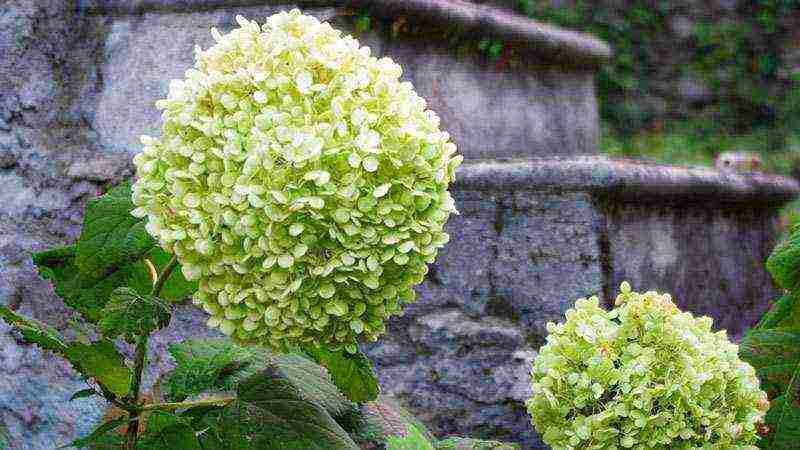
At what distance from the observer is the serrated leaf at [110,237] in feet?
4.44

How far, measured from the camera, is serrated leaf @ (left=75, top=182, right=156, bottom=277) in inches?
53.2

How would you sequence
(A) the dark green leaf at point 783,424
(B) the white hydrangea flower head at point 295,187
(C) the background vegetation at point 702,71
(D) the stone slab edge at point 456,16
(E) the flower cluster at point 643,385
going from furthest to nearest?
(C) the background vegetation at point 702,71
(D) the stone slab edge at point 456,16
(A) the dark green leaf at point 783,424
(E) the flower cluster at point 643,385
(B) the white hydrangea flower head at point 295,187

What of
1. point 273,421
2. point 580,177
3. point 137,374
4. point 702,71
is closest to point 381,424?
point 273,421

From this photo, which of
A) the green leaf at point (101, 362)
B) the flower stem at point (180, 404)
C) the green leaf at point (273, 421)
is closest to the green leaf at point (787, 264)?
the green leaf at point (273, 421)

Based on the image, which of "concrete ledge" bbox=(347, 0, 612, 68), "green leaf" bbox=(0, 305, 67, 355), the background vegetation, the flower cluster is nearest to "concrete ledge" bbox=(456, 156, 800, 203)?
"concrete ledge" bbox=(347, 0, 612, 68)

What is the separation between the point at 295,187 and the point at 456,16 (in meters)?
1.27

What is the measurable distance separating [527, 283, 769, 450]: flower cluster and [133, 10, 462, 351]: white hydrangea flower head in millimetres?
328

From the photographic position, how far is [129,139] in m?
2.18

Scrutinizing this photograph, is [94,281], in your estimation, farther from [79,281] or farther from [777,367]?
[777,367]

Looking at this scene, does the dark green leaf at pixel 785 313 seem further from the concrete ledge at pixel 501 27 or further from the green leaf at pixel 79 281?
the green leaf at pixel 79 281

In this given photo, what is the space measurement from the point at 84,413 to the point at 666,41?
3493 mm

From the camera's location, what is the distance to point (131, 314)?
4.11 ft

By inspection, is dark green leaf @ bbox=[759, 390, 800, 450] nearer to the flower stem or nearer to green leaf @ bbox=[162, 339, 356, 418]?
green leaf @ bbox=[162, 339, 356, 418]

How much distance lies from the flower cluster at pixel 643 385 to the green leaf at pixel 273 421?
35 centimetres
